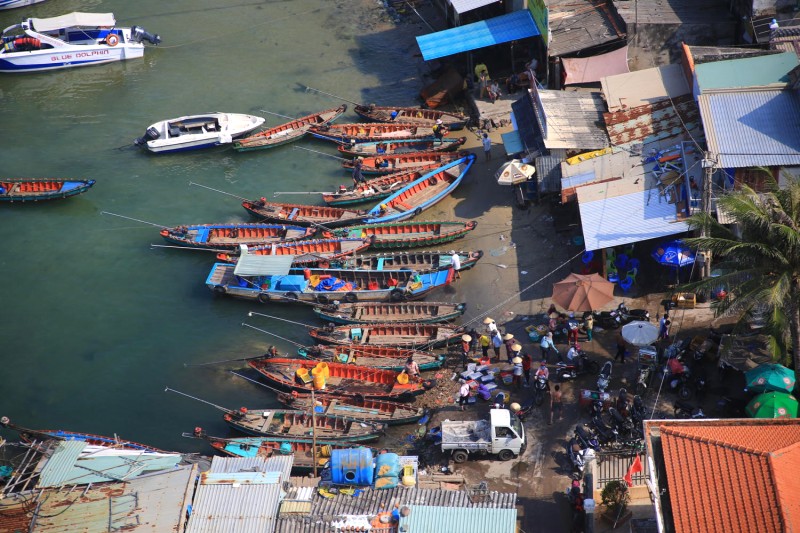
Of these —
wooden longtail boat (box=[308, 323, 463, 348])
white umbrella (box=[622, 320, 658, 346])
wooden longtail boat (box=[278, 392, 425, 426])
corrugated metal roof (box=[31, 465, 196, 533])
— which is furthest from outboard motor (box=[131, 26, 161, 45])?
white umbrella (box=[622, 320, 658, 346])

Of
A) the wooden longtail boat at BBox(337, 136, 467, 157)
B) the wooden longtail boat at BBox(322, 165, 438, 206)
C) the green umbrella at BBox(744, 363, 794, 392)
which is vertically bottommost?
the green umbrella at BBox(744, 363, 794, 392)

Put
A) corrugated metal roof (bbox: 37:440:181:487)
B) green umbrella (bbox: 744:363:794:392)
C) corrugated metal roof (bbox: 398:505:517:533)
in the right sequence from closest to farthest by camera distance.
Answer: corrugated metal roof (bbox: 398:505:517:533)
corrugated metal roof (bbox: 37:440:181:487)
green umbrella (bbox: 744:363:794:392)

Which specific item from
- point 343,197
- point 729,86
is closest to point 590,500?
point 729,86

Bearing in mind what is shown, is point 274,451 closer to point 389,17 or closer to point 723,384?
point 723,384

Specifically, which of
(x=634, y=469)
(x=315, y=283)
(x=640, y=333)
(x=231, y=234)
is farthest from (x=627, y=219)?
(x=231, y=234)

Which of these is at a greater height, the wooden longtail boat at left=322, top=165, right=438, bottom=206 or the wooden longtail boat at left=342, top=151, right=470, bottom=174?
the wooden longtail boat at left=342, top=151, right=470, bottom=174

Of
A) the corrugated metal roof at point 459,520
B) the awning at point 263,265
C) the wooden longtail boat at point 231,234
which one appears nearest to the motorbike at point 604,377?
the corrugated metal roof at point 459,520

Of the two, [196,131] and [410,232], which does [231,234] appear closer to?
[410,232]

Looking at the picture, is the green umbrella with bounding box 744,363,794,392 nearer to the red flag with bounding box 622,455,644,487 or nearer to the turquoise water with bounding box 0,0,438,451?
the red flag with bounding box 622,455,644,487
